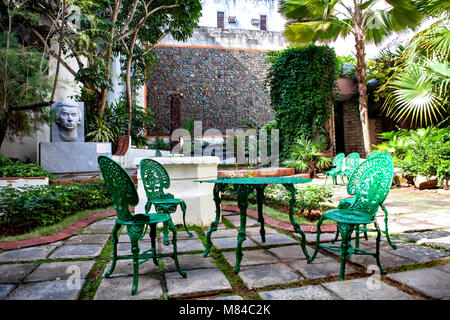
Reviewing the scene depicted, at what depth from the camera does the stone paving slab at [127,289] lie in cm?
154

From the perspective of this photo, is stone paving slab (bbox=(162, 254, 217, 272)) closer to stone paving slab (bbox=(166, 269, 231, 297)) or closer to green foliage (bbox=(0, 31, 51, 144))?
stone paving slab (bbox=(166, 269, 231, 297))

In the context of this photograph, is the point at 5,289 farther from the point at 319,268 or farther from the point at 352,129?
the point at 352,129

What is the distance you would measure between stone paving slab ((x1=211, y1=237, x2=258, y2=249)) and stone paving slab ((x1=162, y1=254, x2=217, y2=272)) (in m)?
0.28

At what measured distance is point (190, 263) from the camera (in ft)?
6.77

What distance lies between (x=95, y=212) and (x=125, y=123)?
15.3 feet

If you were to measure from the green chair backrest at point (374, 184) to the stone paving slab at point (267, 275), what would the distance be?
69 cm

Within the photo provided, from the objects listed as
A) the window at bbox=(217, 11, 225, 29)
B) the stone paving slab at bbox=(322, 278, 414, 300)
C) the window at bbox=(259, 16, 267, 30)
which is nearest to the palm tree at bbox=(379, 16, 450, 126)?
the stone paving slab at bbox=(322, 278, 414, 300)

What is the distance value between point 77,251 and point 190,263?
1014 mm

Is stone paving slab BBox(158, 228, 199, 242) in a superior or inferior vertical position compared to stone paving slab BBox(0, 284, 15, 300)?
inferior

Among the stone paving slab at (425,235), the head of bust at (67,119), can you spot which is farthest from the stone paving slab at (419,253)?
the head of bust at (67,119)

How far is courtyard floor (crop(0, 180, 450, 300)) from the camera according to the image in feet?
5.10
